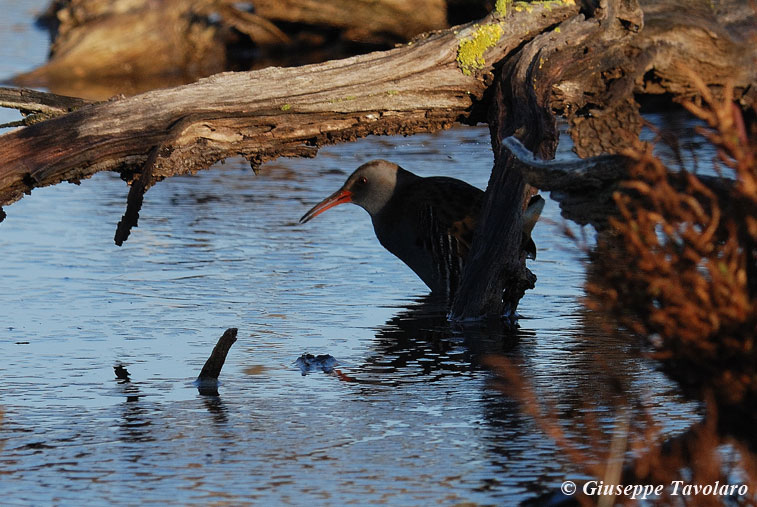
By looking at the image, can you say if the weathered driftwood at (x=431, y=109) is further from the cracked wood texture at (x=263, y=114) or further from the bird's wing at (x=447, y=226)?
the bird's wing at (x=447, y=226)

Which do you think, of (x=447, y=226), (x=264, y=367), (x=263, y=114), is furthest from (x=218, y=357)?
(x=447, y=226)

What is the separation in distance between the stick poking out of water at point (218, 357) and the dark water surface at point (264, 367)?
0.09m

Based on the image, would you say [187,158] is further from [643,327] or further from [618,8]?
[643,327]

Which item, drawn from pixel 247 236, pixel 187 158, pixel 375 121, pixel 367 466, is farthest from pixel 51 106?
pixel 367 466

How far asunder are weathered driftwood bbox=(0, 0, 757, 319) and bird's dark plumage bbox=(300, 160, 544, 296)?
45cm

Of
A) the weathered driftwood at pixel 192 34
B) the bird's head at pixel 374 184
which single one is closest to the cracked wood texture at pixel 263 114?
the bird's head at pixel 374 184

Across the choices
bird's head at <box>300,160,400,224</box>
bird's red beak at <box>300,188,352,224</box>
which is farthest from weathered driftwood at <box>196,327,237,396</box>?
bird's red beak at <box>300,188,352,224</box>

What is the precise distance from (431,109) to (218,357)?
2.36 meters

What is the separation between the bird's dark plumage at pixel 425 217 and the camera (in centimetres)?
763

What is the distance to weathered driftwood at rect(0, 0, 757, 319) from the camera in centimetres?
659

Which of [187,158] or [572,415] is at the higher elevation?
[187,158]

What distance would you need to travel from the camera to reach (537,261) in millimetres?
8430

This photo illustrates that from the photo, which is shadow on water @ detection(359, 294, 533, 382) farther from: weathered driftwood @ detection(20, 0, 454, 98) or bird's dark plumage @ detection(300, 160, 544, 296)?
weathered driftwood @ detection(20, 0, 454, 98)

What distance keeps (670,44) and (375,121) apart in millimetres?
2119
